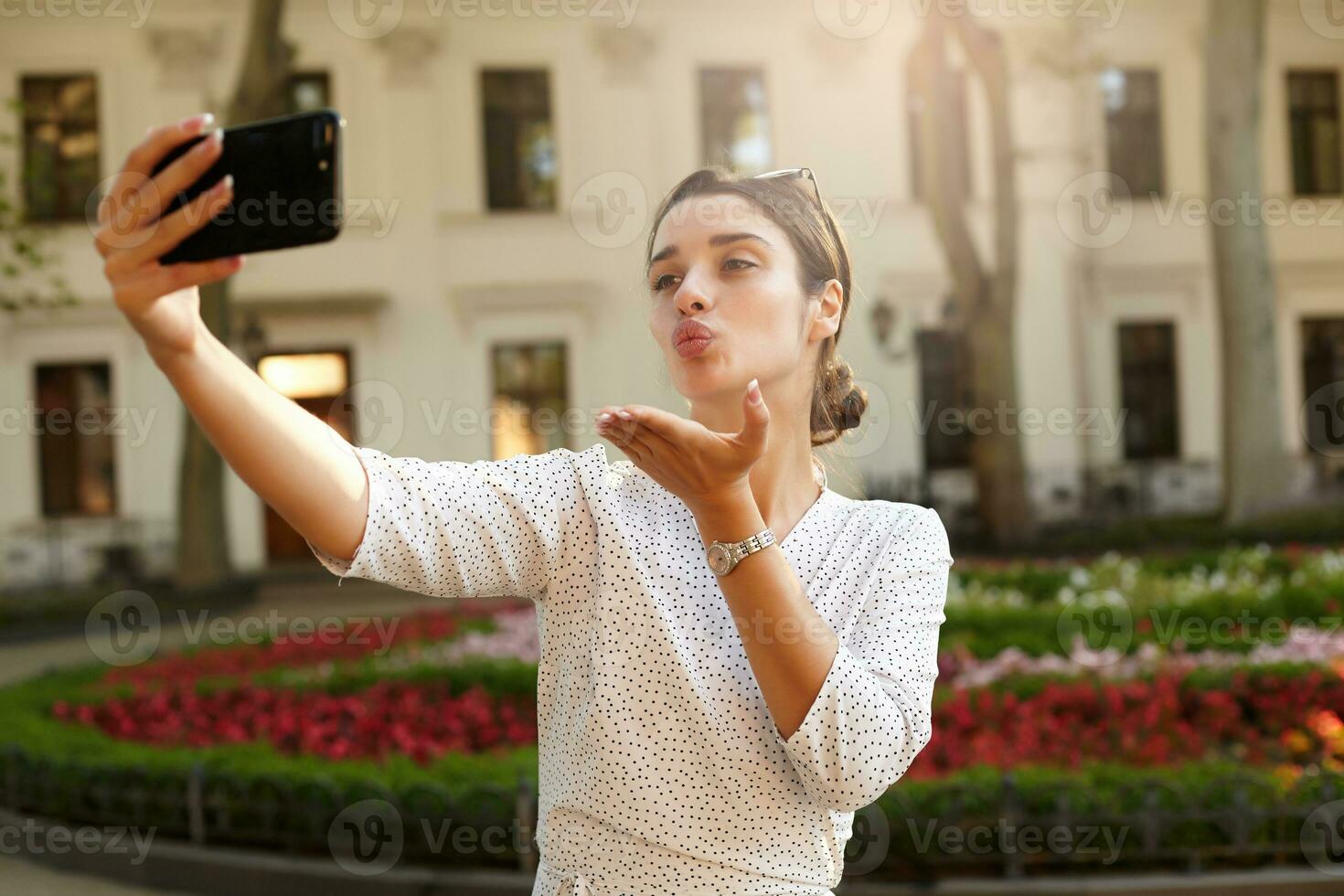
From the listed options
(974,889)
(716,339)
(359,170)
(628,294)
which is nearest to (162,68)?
(359,170)

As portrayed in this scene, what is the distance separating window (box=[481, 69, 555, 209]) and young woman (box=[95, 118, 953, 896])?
58.6 feet

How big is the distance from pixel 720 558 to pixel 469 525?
32 cm

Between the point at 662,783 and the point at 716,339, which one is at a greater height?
the point at 716,339

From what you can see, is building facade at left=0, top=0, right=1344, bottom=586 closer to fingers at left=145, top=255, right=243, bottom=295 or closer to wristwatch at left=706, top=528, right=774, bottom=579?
wristwatch at left=706, top=528, right=774, bottom=579

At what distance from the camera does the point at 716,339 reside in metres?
1.55

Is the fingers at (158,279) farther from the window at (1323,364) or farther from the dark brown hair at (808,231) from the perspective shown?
the window at (1323,364)

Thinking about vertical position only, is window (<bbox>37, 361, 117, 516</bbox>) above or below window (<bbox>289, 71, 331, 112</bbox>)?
below

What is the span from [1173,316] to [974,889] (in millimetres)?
18079

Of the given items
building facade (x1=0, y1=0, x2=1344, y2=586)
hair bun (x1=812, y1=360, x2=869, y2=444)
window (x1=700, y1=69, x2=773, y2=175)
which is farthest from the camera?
window (x1=700, y1=69, x2=773, y2=175)

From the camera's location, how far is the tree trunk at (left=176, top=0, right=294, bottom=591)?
1373 cm

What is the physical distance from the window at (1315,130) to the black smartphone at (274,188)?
22176 mm

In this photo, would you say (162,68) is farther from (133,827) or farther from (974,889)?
(974,889)

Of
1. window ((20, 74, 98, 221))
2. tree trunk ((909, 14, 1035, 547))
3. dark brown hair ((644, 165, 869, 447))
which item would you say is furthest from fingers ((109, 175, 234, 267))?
window ((20, 74, 98, 221))

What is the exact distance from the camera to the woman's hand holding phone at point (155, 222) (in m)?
1.07
